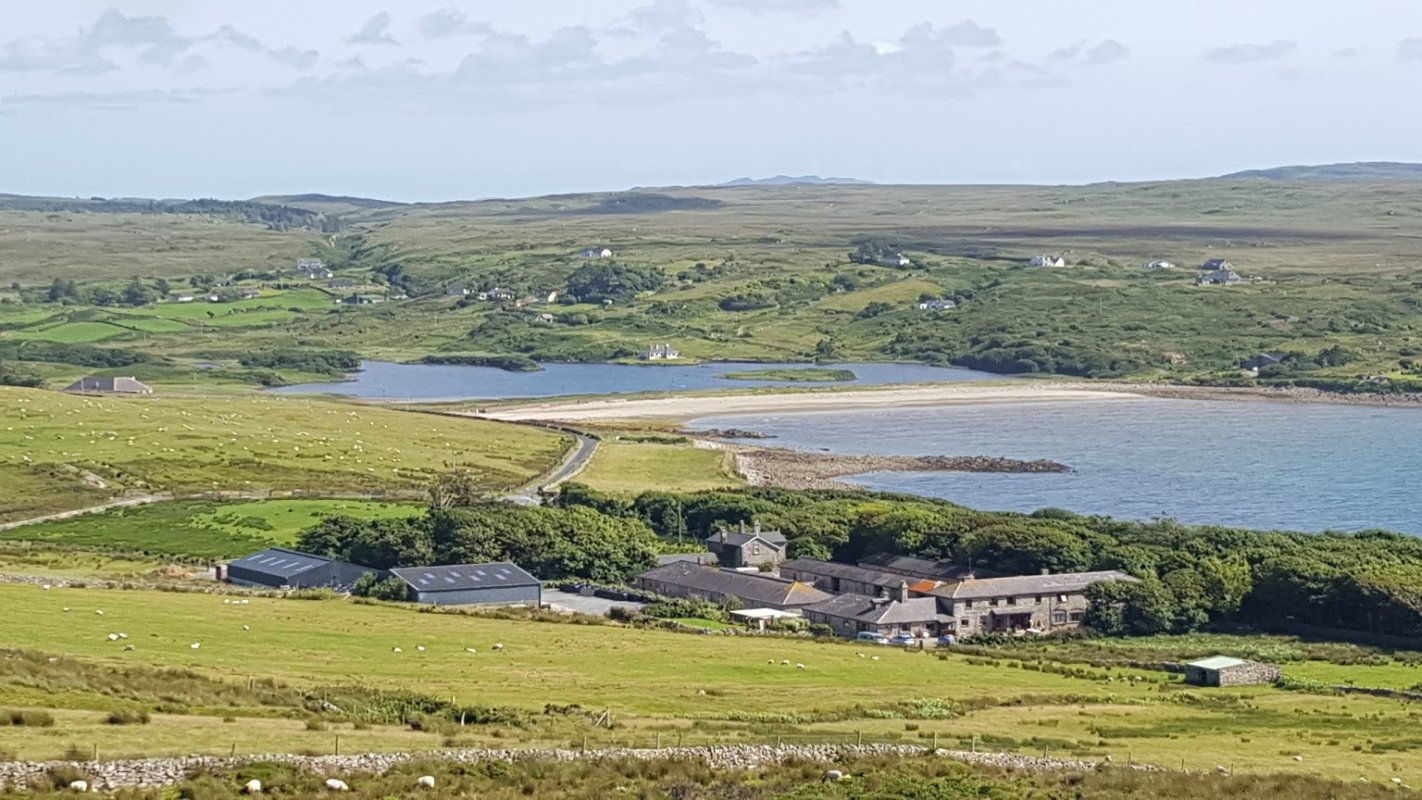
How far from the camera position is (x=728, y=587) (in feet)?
176

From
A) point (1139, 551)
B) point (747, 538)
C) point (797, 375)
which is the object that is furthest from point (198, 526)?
point (797, 375)

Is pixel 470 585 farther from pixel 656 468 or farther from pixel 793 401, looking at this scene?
pixel 793 401

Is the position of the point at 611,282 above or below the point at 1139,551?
below

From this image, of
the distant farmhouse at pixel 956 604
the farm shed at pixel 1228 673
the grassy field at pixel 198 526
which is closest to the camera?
the farm shed at pixel 1228 673

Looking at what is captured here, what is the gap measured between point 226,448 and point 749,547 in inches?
1064

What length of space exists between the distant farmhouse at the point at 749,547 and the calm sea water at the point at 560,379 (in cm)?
6140

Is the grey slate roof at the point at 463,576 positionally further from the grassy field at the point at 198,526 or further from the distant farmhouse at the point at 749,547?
the distant farmhouse at the point at 749,547

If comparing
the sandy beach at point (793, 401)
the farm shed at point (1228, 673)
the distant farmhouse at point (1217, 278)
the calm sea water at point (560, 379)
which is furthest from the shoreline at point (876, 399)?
the farm shed at point (1228, 673)

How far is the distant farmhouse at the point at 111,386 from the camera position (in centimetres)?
10506

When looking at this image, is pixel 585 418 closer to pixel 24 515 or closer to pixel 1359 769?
pixel 24 515

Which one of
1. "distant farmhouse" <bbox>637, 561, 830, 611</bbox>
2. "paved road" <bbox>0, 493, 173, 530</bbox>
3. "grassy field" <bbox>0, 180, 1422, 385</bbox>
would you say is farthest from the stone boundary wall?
"grassy field" <bbox>0, 180, 1422, 385</bbox>

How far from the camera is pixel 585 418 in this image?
350 ft

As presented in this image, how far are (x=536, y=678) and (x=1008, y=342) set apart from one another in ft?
379

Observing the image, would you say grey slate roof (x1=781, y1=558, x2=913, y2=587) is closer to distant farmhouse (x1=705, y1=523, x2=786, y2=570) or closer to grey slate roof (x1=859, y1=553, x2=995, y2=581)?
grey slate roof (x1=859, y1=553, x2=995, y2=581)
